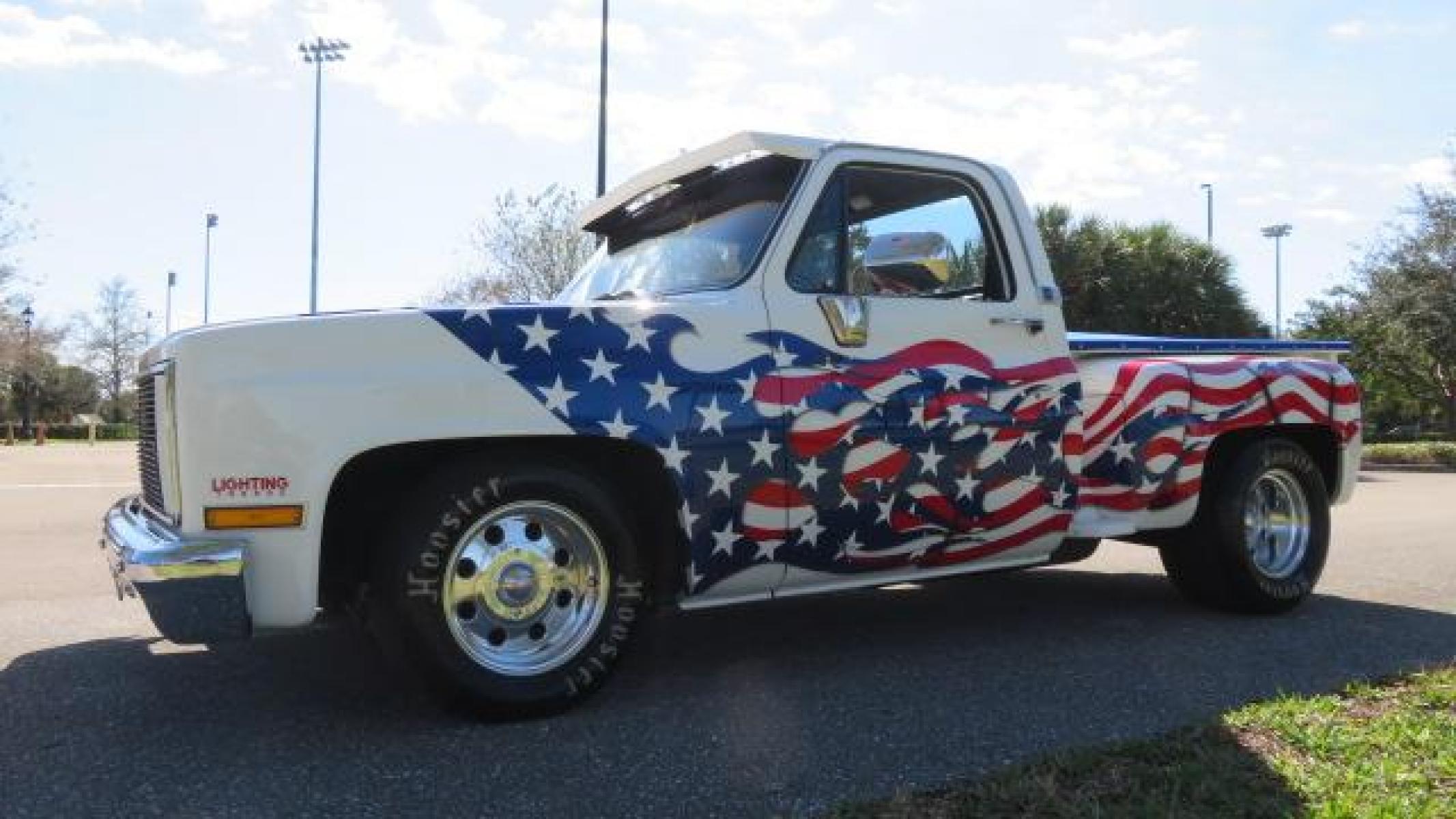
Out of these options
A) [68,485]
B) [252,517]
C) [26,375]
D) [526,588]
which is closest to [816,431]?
[526,588]

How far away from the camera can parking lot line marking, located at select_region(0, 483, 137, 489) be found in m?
14.7

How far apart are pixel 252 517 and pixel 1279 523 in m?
4.77

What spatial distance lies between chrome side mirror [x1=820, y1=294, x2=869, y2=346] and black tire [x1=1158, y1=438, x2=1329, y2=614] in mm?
2250

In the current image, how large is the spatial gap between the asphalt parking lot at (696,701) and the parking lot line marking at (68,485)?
9252mm

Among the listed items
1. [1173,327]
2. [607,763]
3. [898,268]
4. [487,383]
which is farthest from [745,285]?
[1173,327]

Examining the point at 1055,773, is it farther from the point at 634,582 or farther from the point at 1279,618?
the point at 1279,618

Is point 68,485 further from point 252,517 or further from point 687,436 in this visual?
point 687,436

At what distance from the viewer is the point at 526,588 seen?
3760 mm

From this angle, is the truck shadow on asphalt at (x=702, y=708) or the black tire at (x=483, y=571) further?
the black tire at (x=483, y=571)

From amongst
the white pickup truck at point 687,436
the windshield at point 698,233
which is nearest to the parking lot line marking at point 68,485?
the white pickup truck at point 687,436

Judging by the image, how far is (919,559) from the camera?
14.9ft

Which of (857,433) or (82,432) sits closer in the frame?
(857,433)

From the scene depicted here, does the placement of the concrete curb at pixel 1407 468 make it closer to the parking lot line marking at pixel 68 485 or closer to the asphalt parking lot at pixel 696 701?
the asphalt parking lot at pixel 696 701

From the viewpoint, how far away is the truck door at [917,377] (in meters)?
4.23
